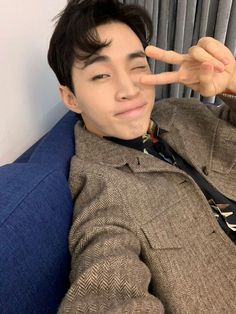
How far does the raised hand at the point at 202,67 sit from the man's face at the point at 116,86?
2.3 inches

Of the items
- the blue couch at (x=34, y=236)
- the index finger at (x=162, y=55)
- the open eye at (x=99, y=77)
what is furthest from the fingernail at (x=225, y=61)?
the blue couch at (x=34, y=236)

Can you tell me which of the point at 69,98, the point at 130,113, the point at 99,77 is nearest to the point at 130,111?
the point at 130,113

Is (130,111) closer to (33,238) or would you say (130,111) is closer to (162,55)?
(162,55)

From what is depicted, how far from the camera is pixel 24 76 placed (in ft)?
3.67

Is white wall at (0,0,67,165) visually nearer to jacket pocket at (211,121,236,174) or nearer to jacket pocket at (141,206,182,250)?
jacket pocket at (141,206,182,250)

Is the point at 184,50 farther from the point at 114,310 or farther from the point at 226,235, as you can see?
the point at 114,310

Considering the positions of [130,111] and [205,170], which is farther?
[205,170]

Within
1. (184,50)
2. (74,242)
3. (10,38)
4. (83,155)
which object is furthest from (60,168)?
(184,50)

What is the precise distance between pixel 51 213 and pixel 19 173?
0.13 meters

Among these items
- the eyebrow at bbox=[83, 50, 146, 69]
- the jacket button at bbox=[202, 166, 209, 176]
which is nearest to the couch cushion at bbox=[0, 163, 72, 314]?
the eyebrow at bbox=[83, 50, 146, 69]

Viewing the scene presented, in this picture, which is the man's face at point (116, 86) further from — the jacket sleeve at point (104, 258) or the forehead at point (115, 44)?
the jacket sleeve at point (104, 258)

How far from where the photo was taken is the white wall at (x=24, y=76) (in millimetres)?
1011

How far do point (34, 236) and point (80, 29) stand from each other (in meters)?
0.60

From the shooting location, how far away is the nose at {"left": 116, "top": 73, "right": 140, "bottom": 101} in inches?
35.2
